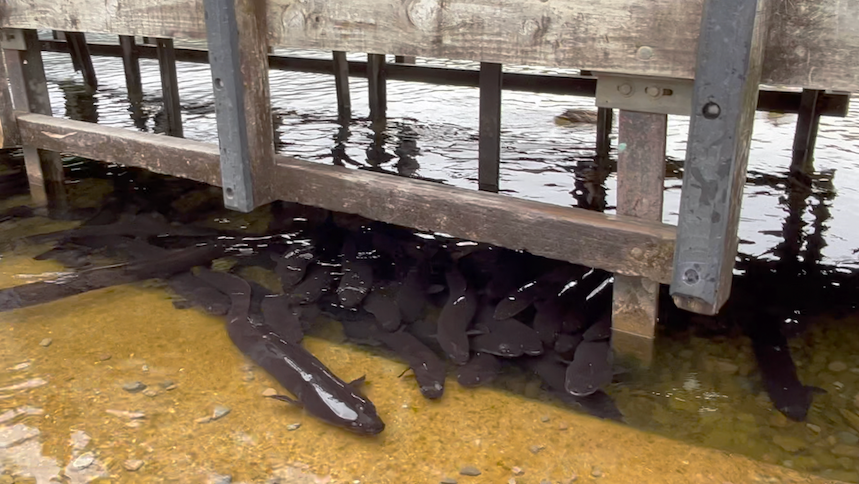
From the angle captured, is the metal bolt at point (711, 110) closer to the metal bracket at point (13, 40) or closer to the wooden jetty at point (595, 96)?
the wooden jetty at point (595, 96)

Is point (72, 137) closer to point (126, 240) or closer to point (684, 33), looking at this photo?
point (126, 240)

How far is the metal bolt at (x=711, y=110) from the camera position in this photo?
2.80 meters

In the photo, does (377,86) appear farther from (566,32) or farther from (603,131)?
(566,32)

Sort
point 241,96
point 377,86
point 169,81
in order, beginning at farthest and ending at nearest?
1. point 169,81
2. point 377,86
3. point 241,96

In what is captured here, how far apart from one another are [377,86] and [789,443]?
312 inches

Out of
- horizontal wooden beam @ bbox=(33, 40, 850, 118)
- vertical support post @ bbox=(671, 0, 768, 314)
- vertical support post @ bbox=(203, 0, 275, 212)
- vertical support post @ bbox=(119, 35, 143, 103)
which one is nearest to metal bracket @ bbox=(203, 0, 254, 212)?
vertical support post @ bbox=(203, 0, 275, 212)

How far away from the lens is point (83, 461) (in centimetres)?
314

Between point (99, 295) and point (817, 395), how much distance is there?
4.75 metres

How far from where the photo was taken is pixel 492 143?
22.7ft

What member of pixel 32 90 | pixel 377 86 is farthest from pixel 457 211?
pixel 377 86

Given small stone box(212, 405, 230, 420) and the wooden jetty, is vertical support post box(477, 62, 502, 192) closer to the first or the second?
the wooden jetty

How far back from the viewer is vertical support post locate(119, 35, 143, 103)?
38.5 ft

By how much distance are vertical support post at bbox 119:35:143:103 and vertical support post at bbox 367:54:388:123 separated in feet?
15.7

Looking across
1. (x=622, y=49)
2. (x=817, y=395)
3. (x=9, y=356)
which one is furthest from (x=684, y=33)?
(x=9, y=356)
